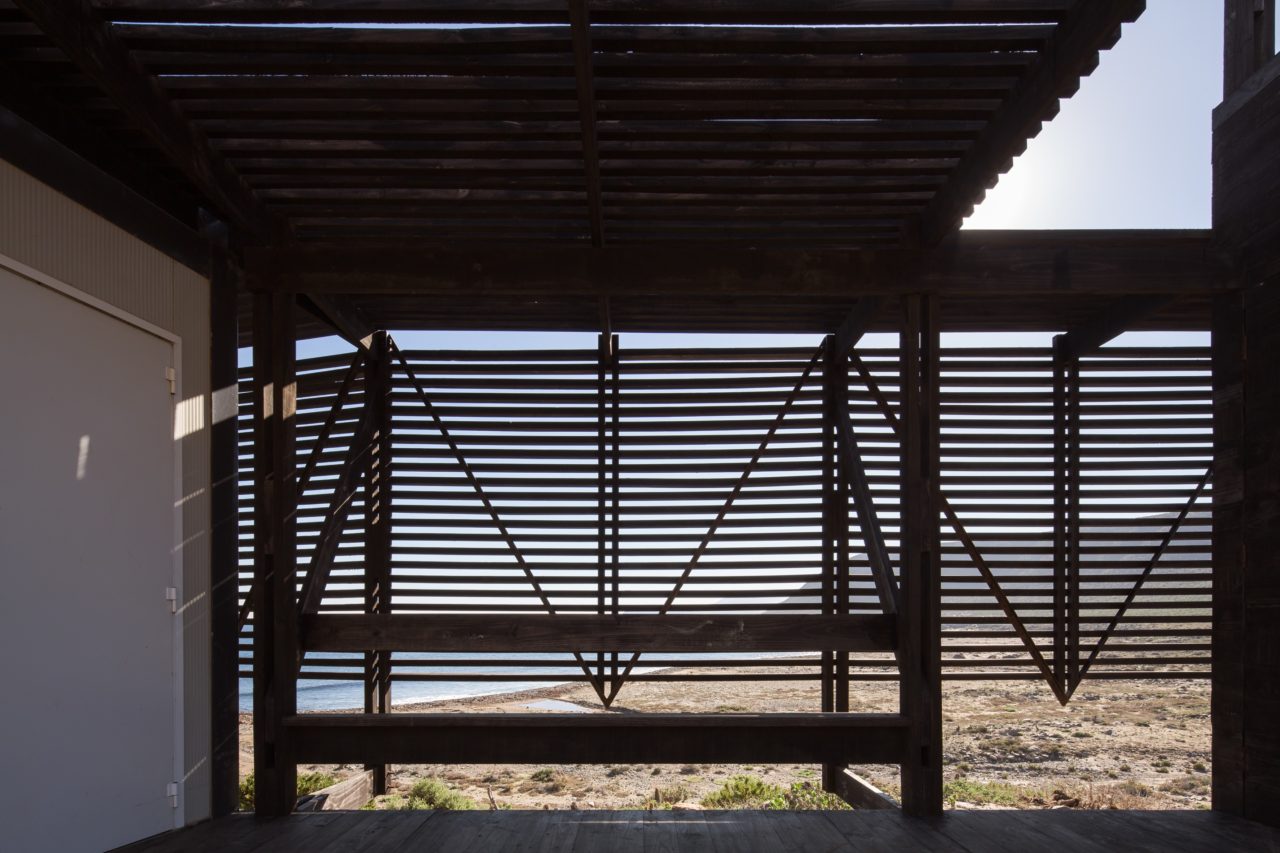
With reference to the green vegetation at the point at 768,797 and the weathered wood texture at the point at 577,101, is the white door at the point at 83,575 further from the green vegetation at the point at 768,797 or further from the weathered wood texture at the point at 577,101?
the green vegetation at the point at 768,797

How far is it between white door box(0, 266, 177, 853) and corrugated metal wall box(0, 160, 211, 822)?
0.35 ft

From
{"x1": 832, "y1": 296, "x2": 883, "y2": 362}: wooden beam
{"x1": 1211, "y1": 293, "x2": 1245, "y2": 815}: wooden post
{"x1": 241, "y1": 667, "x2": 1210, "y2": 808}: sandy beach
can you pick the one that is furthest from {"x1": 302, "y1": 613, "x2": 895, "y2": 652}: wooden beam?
A: {"x1": 241, "y1": 667, "x2": 1210, "y2": 808}: sandy beach

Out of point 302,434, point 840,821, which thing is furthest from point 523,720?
point 302,434

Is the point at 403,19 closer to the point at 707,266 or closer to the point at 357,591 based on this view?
the point at 707,266

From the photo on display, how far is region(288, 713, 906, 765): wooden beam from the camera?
482 centimetres

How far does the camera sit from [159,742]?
438 centimetres

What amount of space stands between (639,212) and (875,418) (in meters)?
3.44

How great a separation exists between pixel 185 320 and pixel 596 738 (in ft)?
10.3

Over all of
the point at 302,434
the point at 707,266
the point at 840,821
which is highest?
the point at 707,266

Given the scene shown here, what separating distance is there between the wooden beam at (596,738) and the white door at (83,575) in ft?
2.77

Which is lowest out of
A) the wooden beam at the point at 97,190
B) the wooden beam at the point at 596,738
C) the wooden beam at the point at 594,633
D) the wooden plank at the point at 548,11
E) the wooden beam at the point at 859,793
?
the wooden beam at the point at 859,793

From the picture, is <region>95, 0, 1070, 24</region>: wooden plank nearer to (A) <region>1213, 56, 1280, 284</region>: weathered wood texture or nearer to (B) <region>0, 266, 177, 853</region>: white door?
(B) <region>0, 266, 177, 853</region>: white door

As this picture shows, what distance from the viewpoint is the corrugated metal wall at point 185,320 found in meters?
3.93

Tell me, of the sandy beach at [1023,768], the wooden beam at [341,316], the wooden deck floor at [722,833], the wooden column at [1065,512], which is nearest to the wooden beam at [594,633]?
the wooden deck floor at [722,833]
